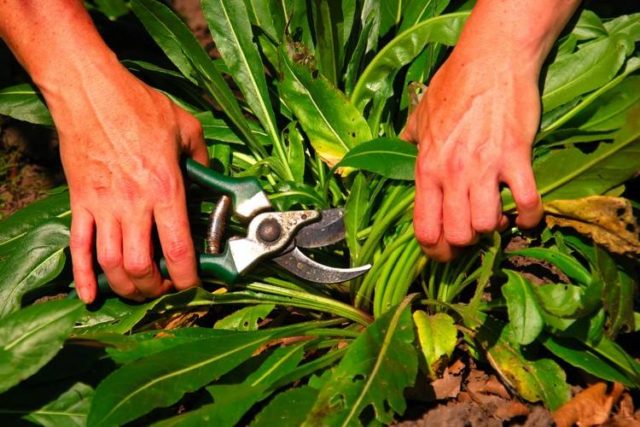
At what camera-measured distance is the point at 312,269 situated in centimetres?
157

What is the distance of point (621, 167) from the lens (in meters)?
1.45

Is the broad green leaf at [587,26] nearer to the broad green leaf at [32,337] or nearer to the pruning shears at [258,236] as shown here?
the pruning shears at [258,236]

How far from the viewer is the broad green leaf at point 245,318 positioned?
1669mm

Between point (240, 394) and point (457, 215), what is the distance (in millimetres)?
505

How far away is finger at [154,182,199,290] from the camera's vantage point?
58.0 inches

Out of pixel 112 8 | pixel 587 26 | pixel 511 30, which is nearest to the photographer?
pixel 511 30

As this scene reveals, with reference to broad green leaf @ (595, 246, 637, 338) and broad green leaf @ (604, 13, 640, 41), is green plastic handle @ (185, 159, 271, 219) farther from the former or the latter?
broad green leaf @ (604, 13, 640, 41)

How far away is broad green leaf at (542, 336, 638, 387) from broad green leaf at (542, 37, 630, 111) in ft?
1.59

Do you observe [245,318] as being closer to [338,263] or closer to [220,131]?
[338,263]

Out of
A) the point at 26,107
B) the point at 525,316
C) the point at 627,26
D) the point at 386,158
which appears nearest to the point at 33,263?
the point at 26,107

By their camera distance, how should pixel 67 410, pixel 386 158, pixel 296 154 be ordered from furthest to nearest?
pixel 296 154 < pixel 386 158 < pixel 67 410

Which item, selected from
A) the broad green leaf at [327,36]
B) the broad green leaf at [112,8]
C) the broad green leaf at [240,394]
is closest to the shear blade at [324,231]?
the broad green leaf at [240,394]

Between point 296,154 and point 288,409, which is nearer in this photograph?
point 288,409

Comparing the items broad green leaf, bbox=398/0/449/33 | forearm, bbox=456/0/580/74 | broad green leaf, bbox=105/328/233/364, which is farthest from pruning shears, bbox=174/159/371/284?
broad green leaf, bbox=398/0/449/33
